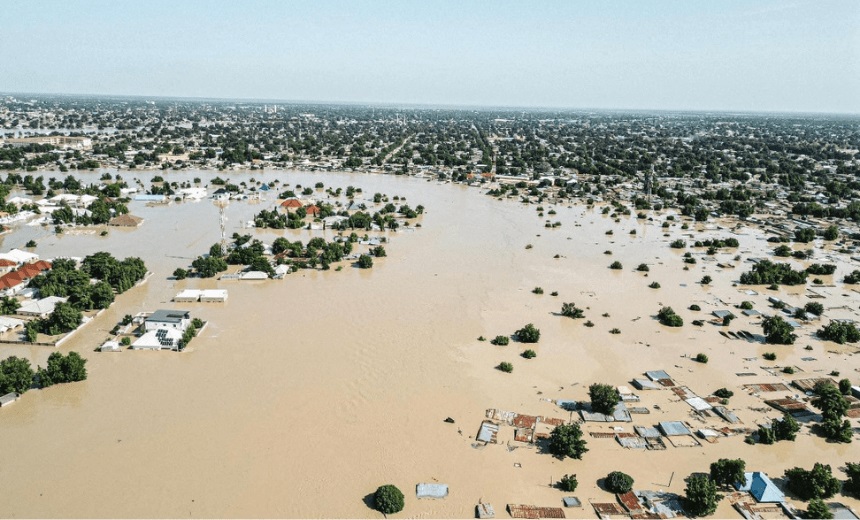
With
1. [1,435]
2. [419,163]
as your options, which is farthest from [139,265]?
[419,163]

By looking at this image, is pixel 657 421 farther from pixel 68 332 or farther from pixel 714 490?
pixel 68 332

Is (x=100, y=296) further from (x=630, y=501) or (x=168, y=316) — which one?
(x=630, y=501)

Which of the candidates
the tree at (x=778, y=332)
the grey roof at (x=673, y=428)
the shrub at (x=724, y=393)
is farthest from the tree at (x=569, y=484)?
the tree at (x=778, y=332)

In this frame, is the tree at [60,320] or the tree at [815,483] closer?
the tree at [815,483]

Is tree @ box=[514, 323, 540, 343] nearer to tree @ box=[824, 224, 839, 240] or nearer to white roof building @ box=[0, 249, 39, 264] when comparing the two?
white roof building @ box=[0, 249, 39, 264]

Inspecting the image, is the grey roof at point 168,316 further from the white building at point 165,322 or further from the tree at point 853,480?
the tree at point 853,480

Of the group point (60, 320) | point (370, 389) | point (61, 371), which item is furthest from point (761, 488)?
point (60, 320)
